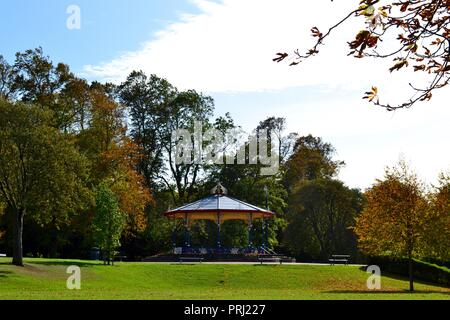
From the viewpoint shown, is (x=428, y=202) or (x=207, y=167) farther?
(x=207, y=167)

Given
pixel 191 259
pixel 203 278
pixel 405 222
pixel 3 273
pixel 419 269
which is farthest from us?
pixel 191 259

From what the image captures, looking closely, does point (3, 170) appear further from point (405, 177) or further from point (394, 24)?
point (394, 24)

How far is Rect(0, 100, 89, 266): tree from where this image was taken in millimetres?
32562

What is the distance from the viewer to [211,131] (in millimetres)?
61875

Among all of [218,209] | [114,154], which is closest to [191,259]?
[218,209]

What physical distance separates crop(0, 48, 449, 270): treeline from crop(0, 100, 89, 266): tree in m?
0.05

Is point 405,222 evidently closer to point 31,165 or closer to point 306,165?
point 31,165

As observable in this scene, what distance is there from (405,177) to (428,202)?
1.84 m

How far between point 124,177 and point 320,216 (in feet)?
68.4

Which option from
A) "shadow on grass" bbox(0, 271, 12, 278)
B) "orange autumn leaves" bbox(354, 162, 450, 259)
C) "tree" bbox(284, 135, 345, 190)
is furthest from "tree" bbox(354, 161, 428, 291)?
"tree" bbox(284, 135, 345, 190)

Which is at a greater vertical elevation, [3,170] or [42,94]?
[42,94]

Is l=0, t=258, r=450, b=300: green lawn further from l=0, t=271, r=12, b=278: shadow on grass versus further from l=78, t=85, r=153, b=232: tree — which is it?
l=78, t=85, r=153, b=232: tree

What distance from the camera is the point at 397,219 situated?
31.9 metres
